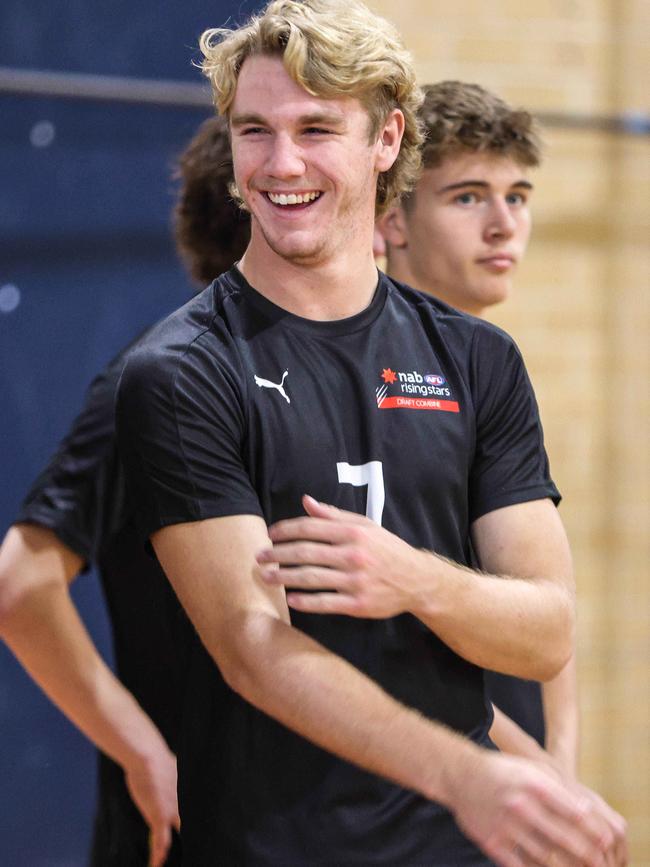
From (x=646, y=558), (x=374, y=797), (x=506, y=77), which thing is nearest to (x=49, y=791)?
(x=374, y=797)

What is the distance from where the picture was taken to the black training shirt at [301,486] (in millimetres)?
1615

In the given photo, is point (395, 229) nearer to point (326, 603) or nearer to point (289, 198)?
point (289, 198)

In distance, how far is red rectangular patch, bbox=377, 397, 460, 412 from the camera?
1728 mm

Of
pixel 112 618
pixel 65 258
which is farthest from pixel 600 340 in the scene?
pixel 112 618

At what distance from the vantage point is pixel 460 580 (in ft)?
5.24

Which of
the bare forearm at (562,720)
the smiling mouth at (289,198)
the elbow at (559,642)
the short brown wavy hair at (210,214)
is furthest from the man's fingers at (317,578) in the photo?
the short brown wavy hair at (210,214)

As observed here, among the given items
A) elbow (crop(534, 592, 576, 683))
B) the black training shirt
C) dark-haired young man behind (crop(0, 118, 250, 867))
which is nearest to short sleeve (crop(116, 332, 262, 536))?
the black training shirt

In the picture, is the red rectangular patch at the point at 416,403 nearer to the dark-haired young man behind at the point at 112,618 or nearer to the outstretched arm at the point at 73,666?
the dark-haired young man behind at the point at 112,618

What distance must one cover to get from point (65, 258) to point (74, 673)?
117 cm

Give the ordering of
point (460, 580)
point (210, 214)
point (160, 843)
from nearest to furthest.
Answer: point (460, 580) < point (160, 843) < point (210, 214)

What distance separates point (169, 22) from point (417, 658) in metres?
2.02

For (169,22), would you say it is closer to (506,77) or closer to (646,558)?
(506,77)

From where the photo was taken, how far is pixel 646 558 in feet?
13.0

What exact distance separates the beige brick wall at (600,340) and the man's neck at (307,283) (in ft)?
6.68
